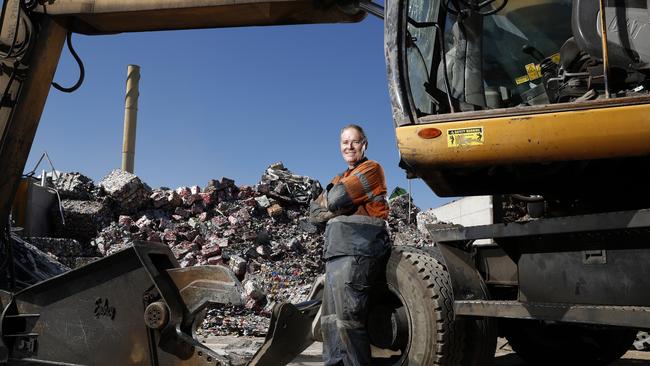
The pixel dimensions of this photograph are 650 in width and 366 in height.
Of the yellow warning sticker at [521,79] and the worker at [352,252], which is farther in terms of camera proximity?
the yellow warning sticker at [521,79]

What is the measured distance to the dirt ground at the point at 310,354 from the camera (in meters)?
4.88

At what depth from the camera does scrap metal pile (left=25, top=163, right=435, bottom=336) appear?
9.84 metres

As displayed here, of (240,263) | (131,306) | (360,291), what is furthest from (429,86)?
(240,263)

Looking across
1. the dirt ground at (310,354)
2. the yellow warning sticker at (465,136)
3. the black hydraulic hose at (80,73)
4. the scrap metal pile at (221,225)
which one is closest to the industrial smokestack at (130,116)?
the scrap metal pile at (221,225)

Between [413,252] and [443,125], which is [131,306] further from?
[443,125]

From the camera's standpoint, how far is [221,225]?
11.9 metres

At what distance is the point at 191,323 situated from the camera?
11.5ft

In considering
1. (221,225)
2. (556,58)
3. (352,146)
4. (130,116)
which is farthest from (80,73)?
(130,116)

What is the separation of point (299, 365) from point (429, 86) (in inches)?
111

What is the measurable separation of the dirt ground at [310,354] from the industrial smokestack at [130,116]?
15.8 m

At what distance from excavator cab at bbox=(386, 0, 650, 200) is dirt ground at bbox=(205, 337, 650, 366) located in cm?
179

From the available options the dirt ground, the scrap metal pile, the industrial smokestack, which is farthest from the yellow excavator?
the industrial smokestack

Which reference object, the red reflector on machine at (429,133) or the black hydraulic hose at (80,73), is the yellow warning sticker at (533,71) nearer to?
the red reflector on machine at (429,133)

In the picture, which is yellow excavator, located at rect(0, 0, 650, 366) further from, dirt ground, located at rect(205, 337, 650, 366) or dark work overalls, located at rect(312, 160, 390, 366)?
dirt ground, located at rect(205, 337, 650, 366)
